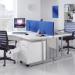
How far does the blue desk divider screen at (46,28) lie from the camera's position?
17.3ft

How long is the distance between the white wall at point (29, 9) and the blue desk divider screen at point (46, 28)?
2.62 meters

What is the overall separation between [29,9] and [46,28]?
3.02m

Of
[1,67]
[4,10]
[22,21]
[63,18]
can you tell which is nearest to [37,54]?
[1,67]

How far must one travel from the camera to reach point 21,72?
4.56 meters

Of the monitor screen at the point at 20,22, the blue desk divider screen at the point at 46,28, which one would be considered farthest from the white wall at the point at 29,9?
the blue desk divider screen at the point at 46,28

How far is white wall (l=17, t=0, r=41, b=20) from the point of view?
7.95 meters

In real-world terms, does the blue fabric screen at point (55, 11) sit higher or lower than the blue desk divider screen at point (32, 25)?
higher

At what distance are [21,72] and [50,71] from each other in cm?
74

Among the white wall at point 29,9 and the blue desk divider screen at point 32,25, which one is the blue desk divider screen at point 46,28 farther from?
the white wall at point 29,9

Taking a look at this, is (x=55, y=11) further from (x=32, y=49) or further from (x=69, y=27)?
(x=32, y=49)

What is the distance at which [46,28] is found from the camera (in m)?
5.41

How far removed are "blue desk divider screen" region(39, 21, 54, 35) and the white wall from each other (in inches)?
103

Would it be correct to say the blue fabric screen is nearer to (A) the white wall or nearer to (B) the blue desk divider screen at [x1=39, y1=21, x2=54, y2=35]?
(A) the white wall

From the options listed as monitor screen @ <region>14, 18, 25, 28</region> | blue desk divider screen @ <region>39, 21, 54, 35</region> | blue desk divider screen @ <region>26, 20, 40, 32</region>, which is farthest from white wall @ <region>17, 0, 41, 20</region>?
blue desk divider screen @ <region>39, 21, 54, 35</region>
